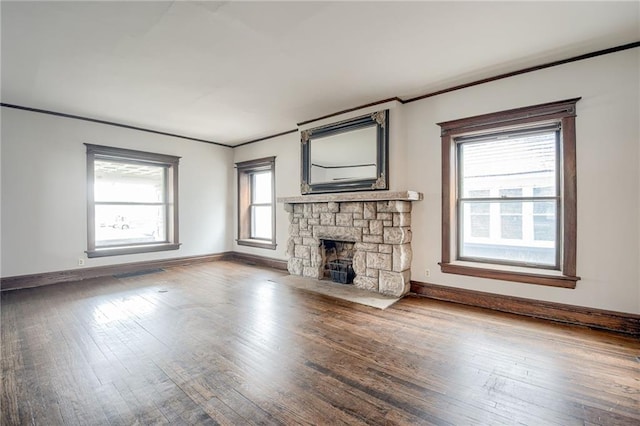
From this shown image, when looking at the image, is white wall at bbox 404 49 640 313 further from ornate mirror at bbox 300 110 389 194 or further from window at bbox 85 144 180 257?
window at bbox 85 144 180 257

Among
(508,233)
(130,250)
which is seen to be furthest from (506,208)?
(130,250)

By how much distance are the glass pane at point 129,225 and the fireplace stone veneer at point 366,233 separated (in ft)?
9.85

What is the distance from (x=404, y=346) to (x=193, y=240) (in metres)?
5.34

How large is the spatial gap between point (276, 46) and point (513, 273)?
11.8ft

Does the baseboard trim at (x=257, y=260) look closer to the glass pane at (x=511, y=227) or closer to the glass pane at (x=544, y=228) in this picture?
the glass pane at (x=511, y=227)

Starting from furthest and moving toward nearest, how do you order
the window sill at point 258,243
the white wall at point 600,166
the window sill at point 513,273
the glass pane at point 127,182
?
the window sill at point 258,243 < the glass pane at point 127,182 < the window sill at point 513,273 < the white wall at point 600,166

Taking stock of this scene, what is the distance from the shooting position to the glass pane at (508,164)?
3.42m

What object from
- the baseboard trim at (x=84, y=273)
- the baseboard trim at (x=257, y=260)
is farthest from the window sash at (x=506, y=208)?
the baseboard trim at (x=84, y=273)

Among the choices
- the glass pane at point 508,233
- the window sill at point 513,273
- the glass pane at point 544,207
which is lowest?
the window sill at point 513,273

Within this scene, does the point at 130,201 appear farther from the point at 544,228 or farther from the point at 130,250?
the point at 544,228

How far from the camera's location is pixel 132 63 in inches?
128

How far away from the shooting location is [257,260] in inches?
262

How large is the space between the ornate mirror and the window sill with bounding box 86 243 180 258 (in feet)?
10.3

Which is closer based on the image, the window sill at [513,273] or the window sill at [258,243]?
the window sill at [513,273]
